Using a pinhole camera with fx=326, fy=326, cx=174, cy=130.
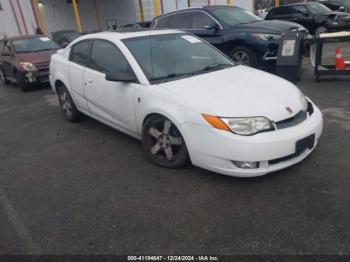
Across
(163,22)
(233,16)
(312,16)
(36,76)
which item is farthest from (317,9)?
(36,76)

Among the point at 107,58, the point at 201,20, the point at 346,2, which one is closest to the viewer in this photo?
the point at 107,58

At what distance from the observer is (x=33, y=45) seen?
1006 centimetres

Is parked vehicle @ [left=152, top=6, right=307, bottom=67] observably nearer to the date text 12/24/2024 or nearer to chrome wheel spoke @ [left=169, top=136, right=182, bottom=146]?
chrome wheel spoke @ [left=169, top=136, right=182, bottom=146]

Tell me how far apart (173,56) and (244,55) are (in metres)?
3.96

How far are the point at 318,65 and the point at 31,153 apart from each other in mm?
5914

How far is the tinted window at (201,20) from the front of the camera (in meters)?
8.12

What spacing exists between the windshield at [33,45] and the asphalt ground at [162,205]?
6226 mm

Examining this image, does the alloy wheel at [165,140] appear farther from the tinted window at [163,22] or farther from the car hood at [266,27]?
the tinted window at [163,22]

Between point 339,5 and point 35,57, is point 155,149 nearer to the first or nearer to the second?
point 35,57

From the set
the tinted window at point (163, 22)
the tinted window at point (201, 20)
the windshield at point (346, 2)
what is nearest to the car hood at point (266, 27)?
the tinted window at point (201, 20)

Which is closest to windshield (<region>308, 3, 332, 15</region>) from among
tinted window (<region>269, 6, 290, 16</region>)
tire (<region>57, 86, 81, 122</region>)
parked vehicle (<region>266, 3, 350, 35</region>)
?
parked vehicle (<region>266, 3, 350, 35</region>)

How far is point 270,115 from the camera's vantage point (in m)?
3.12

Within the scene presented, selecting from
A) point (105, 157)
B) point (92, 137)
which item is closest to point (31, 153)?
point (92, 137)

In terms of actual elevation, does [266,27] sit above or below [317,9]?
above
